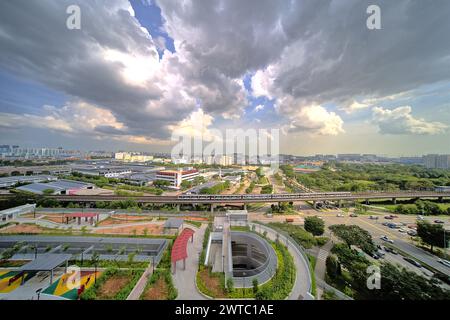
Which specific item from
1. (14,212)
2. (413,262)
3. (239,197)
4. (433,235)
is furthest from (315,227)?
(14,212)

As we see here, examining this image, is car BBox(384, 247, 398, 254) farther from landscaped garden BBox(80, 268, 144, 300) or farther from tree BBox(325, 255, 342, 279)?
landscaped garden BBox(80, 268, 144, 300)

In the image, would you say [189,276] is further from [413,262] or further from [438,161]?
[438,161]

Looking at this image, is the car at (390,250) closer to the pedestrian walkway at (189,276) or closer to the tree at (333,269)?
the tree at (333,269)

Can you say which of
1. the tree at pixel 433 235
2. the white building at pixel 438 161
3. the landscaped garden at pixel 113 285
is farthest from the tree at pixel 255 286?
the white building at pixel 438 161

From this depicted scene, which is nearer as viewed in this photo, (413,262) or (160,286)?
(160,286)

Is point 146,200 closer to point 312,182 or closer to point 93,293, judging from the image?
point 93,293

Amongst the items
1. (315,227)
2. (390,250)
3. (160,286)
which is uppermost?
(160,286)

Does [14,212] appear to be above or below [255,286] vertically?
above
